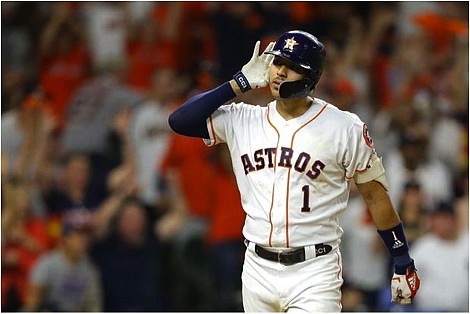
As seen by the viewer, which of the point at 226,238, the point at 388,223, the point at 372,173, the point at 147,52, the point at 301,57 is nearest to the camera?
the point at 301,57

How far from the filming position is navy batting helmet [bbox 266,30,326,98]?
553 centimetres

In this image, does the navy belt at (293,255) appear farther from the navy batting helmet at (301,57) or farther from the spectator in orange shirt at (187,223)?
the spectator in orange shirt at (187,223)

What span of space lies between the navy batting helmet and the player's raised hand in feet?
0.25

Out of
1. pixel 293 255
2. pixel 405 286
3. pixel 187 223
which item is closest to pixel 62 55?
pixel 187 223

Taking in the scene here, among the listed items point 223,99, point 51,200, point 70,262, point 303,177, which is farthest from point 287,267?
point 51,200

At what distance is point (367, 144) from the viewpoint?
5.59 meters

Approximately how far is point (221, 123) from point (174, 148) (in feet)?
12.8

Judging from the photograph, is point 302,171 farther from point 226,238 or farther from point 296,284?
point 226,238

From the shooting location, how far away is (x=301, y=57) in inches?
218

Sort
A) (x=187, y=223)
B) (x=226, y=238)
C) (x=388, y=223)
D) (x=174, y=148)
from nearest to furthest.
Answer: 1. (x=388, y=223)
2. (x=226, y=238)
3. (x=187, y=223)
4. (x=174, y=148)

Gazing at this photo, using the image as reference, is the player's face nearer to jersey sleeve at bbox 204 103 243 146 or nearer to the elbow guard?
jersey sleeve at bbox 204 103 243 146

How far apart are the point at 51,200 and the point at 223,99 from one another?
4288 mm

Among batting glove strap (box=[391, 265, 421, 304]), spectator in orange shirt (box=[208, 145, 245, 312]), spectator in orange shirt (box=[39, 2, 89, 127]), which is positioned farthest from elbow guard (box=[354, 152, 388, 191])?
spectator in orange shirt (box=[39, 2, 89, 127])

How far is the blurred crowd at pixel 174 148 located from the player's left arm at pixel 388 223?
270 centimetres
